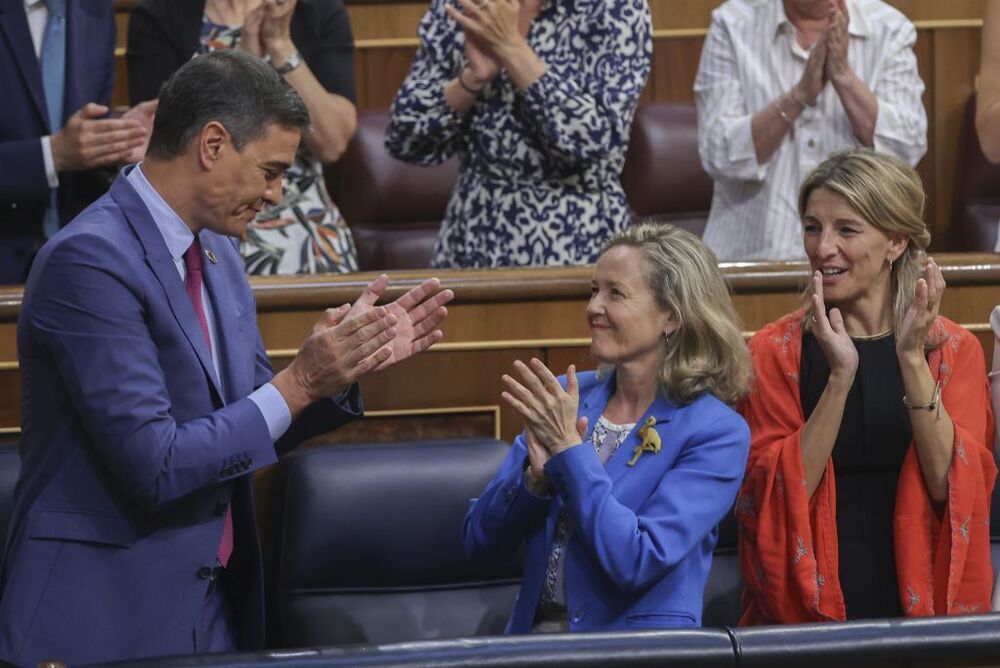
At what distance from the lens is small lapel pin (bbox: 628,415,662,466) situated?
5.90 feet

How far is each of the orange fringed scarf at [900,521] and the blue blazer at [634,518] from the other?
10 centimetres

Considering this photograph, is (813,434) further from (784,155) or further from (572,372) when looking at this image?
(784,155)

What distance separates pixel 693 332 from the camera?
1854 millimetres

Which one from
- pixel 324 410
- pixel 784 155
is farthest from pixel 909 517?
pixel 784 155

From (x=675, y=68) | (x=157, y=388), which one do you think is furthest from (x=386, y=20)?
(x=157, y=388)

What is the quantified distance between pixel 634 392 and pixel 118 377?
0.66m

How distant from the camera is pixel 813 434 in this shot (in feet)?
6.10

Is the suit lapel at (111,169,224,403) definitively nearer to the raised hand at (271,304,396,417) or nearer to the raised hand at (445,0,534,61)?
the raised hand at (271,304,396,417)

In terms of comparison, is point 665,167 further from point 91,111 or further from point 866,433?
point 866,433

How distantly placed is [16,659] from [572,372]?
671mm

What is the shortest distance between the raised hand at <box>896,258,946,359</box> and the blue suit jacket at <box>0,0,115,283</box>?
53.7 inches

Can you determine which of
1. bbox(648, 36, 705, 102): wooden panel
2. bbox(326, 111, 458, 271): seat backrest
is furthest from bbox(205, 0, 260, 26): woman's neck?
bbox(648, 36, 705, 102): wooden panel

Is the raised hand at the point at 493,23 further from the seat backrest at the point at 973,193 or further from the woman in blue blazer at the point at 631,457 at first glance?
the seat backrest at the point at 973,193

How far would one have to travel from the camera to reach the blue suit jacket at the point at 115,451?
1.52 meters
